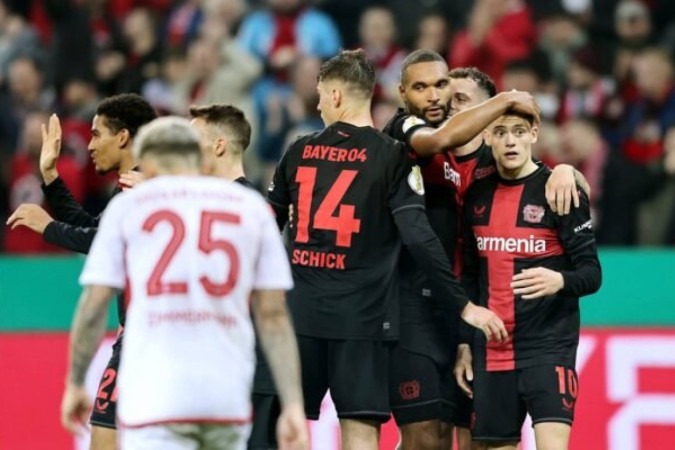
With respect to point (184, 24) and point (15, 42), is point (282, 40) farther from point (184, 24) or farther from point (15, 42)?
point (15, 42)

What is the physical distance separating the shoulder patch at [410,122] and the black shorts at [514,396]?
4.35 ft

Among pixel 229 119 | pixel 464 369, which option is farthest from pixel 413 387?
pixel 229 119

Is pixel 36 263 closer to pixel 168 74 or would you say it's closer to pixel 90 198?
pixel 90 198

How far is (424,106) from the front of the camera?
8.16m

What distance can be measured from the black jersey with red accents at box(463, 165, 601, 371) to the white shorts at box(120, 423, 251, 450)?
2.56 meters

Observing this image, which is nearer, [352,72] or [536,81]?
[352,72]

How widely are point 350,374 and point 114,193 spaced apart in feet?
5.76

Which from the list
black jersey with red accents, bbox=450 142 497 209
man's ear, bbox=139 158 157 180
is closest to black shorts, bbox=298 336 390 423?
black jersey with red accents, bbox=450 142 497 209

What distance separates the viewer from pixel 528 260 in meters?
7.97

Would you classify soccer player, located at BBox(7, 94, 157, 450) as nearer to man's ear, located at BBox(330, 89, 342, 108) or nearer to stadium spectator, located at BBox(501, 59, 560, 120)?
man's ear, located at BBox(330, 89, 342, 108)

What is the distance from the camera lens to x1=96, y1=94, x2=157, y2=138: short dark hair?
8.40 metres

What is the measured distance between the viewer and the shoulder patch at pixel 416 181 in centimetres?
779

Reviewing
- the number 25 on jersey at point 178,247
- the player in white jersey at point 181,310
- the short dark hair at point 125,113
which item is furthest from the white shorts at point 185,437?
the short dark hair at point 125,113

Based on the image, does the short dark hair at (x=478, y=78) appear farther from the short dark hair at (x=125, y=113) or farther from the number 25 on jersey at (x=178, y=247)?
the number 25 on jersey at (x=178, y=247)
